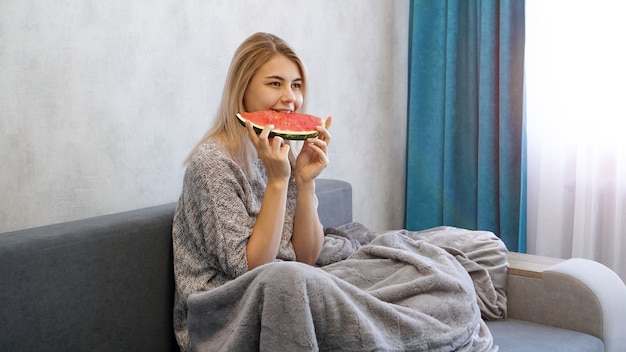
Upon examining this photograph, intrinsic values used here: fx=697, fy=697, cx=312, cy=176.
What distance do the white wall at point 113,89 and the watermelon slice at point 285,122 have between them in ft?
1.86

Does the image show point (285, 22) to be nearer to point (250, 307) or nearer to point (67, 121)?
point (67, 121)

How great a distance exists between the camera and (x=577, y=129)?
367cm

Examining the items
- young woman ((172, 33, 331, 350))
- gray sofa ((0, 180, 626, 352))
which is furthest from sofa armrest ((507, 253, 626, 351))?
young woman ((172, 33, 331, 350))

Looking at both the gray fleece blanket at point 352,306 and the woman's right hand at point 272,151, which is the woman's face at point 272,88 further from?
the gray fleece blanket at point 352,306

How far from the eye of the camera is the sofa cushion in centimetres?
230

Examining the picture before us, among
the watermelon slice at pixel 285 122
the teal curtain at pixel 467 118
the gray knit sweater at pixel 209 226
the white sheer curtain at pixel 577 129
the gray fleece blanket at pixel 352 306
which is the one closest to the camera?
the gray fleece blanket at pixel 352 306

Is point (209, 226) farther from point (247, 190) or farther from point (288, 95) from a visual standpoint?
point (288, 95)

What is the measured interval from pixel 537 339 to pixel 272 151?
1.13m

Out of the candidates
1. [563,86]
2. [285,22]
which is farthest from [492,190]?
[285,22]

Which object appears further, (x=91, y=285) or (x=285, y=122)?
(x=285, y=122)

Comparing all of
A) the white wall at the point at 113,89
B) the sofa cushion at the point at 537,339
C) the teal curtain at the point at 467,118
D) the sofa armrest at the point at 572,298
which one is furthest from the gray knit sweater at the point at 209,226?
the teal curtain at the point at 467,118

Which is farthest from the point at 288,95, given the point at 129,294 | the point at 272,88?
the point at 129,294

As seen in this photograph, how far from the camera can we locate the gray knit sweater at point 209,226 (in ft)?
6.60

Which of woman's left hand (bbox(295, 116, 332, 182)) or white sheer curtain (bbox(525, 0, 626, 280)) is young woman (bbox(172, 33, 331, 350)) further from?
white sheer curtain (bbox(525, 0, 626, 280))
